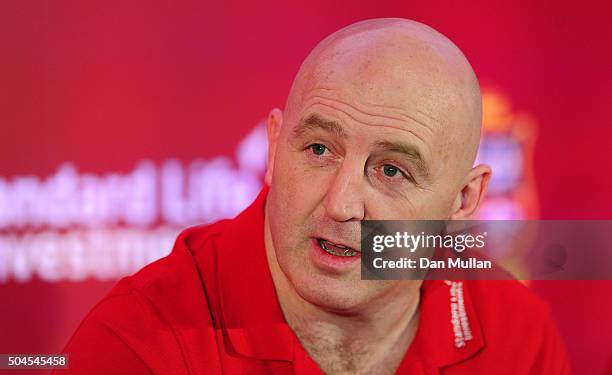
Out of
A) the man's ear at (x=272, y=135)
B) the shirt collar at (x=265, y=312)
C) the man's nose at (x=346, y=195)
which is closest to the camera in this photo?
the man's nose at (x=346, y=195)

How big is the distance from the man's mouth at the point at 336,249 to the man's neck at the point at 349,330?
0.15 meters

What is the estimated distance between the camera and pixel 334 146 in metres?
1.47

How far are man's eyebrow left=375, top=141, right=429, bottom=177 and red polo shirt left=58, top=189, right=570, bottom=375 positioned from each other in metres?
0.33

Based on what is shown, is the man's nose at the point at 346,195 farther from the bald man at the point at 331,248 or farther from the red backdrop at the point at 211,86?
the red backdrop at the point at 211,86

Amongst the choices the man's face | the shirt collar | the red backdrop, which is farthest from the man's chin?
the red backdrop

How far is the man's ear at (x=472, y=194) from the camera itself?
5.34ft

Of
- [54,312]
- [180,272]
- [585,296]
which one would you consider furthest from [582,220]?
[54,312]

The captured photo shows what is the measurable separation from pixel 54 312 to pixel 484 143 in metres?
1.12

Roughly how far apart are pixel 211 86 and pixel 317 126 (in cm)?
64

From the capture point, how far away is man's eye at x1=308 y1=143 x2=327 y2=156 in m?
1.49

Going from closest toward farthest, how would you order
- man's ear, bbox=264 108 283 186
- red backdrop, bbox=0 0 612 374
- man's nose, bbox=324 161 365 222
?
man's nose, bbox=324 161 365 222 < man's ear, bbox=264 108 283 186 < red backdrop, bbox=0 0 612 374

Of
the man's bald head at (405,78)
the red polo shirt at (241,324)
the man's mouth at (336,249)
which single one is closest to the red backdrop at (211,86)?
the red polo shirt at (241,324)

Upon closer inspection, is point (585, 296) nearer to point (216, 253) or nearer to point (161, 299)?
point (216, 253)

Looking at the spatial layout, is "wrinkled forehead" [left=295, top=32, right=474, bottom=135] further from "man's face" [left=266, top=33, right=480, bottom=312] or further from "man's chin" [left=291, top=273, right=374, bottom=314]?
"man's chin" [left=291, top=273, right=374, bottom=314]
